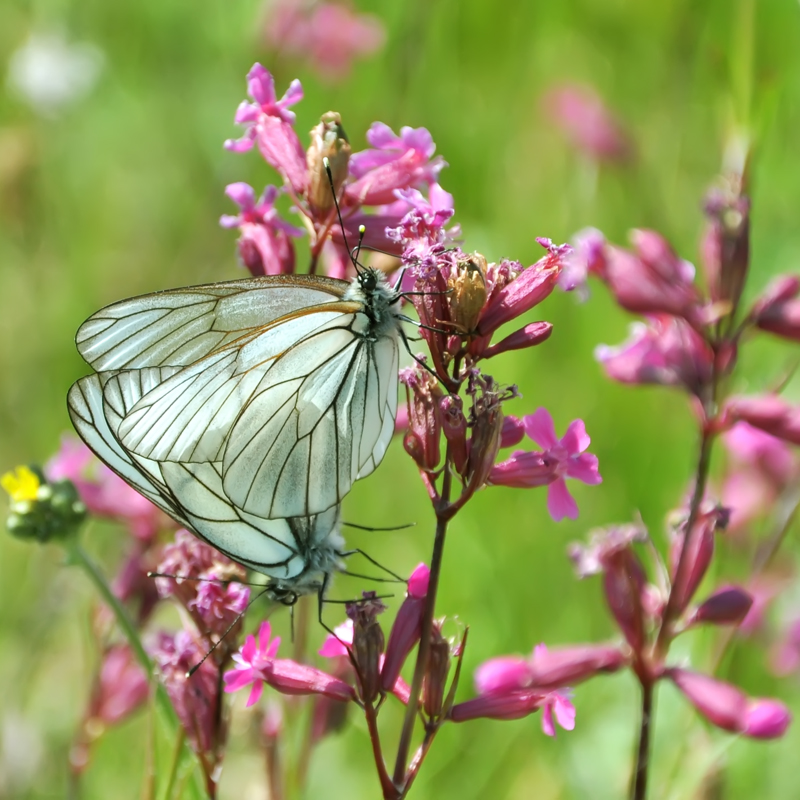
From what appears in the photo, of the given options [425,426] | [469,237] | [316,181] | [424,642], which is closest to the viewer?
[424,642]

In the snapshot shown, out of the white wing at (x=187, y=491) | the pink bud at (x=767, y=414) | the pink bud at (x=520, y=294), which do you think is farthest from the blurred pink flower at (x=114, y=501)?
the pink bud at (x=767, y=414)

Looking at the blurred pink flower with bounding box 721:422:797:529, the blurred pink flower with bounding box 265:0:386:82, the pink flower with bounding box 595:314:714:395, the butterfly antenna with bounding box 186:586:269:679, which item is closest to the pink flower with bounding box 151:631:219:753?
the butterfly antenna with bounding box 186:586:269:679

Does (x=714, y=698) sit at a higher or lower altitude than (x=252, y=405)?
lower

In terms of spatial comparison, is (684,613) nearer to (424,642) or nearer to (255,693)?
(424,642)

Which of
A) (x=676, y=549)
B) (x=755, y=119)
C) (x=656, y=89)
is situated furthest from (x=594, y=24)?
(x=676, y=549)

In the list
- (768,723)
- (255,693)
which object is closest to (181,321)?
(255,693)

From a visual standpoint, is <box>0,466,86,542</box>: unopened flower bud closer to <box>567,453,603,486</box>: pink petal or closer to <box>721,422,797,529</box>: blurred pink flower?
<box>567,453,603,486</box>: pink petal
